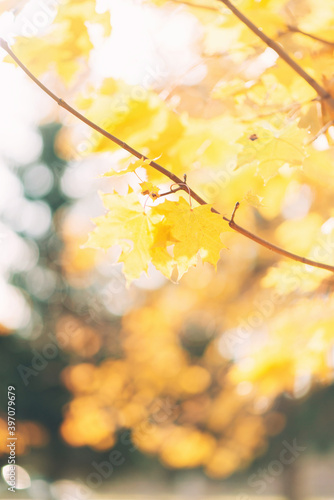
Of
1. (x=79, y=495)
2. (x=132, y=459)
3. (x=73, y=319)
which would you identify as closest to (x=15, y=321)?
(x=73, y=319)

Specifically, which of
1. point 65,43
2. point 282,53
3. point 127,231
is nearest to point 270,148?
point 282,53

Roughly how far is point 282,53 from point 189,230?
1.46 feet

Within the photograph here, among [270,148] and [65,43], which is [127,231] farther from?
[65,43]

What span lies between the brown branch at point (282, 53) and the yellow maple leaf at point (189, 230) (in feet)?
1.25

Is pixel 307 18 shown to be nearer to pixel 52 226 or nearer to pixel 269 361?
pixel 269 361

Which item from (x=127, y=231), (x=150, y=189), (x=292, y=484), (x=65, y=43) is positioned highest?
(x=65, y=43)

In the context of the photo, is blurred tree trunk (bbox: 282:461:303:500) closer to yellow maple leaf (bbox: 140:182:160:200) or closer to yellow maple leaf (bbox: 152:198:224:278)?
yellow maple leaf (bbox: 152:198:224:278)

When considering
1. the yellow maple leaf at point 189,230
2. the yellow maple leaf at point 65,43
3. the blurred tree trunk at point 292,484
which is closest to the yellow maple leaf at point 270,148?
the yellow maple leaf at point 189,230

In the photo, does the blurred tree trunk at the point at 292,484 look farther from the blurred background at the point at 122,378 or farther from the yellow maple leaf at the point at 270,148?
the yellow maple leaf at the point at 270,148

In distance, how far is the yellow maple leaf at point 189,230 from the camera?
80cm

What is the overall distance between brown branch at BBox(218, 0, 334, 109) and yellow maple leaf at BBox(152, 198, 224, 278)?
0.38 metres

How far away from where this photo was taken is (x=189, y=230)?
815mm

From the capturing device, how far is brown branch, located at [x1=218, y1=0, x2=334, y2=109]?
855 mm

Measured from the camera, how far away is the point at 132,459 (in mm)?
10906
